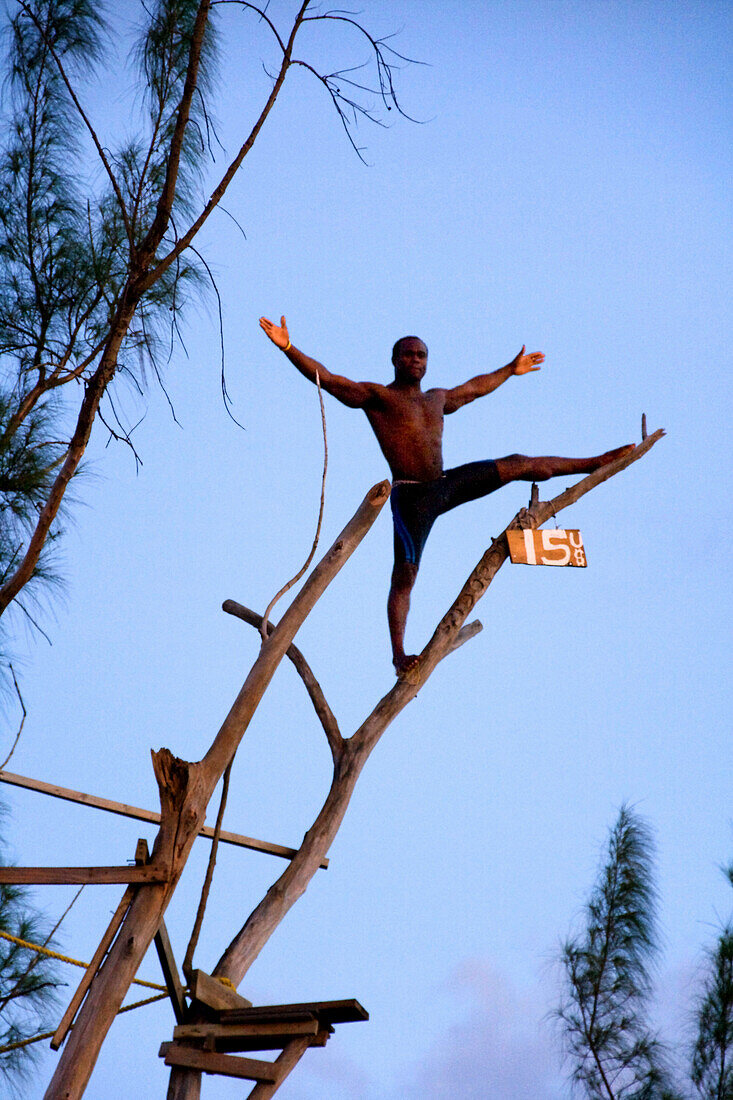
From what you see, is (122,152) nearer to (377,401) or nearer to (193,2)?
(193,2)

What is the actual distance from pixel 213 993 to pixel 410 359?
2910mm

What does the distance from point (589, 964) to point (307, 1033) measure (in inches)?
112

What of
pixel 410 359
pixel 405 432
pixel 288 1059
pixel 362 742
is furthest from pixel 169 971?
pixel 410 359

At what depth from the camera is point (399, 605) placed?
579 cm

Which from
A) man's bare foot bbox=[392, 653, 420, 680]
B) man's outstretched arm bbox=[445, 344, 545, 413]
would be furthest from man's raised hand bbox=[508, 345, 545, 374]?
man's bare foot bbox=[392, 653, 420, 680]

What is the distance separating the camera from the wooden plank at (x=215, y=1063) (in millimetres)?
4328

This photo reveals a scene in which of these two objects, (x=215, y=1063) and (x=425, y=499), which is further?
(x=425, y=499)

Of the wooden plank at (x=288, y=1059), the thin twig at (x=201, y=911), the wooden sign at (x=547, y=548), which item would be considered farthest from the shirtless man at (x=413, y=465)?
the wooden plank at (x=288, y=1059)

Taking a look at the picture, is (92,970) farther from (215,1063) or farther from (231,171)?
(231,171)

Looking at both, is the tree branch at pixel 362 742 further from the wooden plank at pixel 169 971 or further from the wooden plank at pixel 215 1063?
the wooden plank at pixel 215 1063

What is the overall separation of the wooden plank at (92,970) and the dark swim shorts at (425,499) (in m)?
2.20

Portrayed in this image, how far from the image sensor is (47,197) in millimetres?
6082

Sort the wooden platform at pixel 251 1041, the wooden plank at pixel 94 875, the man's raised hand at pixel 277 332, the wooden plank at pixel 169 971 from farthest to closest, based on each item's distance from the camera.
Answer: the man's raised hand at pixel 277 332, the wooden plank at pixel 169 971, the wooden platform at pixel 251 1041, the wooden plank at pixel 94 875

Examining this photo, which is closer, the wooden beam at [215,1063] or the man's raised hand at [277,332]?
the wooden beam at [215,1063]
